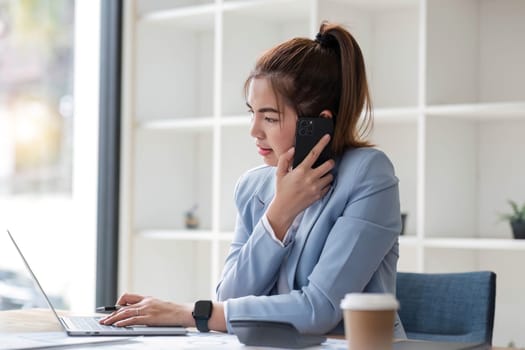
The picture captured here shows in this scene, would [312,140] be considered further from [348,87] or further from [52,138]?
[52,138]

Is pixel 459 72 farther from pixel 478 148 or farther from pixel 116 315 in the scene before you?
pixel 116 315

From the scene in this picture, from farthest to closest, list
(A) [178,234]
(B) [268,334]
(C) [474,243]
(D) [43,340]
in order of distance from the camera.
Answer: (A) [178,234] < (C) [474,243] < (D) [43,340] < (B) [268,334]

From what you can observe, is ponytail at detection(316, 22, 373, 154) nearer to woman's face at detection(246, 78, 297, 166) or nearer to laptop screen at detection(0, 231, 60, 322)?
woman's face at detection(246, 78, 297, 166)

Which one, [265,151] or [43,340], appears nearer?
[43,340]

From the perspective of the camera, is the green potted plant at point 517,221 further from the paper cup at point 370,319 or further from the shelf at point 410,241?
the paper cup at point 370,319

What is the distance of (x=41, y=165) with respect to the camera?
153 inches

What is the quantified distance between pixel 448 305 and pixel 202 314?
726 millimetres

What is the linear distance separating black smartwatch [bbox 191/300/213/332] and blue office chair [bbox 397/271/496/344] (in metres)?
0.66

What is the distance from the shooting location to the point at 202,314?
183 cm

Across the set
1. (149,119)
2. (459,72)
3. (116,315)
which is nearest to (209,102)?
(149,119)

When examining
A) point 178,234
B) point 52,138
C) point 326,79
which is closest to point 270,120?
point 326,79

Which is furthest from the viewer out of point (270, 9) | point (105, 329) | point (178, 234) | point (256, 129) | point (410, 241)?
point (178, 234)

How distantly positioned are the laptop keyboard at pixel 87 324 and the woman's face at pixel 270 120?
549mm

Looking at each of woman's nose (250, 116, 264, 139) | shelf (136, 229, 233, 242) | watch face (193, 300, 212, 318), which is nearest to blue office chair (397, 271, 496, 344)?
woman's nose (250, 116, 264, 139)
